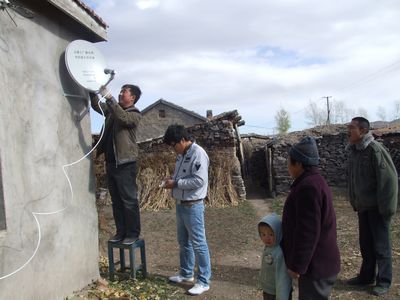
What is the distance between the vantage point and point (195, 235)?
4422 millimetres

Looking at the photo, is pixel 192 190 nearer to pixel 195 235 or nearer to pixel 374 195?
pixel 195 235

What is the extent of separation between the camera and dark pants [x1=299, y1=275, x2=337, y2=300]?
2.83 m

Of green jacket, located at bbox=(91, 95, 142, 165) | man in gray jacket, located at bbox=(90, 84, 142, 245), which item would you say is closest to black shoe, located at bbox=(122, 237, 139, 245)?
man in gray jacket, located at bbox=(90, 84, 142, 245)

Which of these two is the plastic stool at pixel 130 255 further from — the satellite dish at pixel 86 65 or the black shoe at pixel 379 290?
the black shoe at pixel 379 290

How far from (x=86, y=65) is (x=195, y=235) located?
7.20 feet

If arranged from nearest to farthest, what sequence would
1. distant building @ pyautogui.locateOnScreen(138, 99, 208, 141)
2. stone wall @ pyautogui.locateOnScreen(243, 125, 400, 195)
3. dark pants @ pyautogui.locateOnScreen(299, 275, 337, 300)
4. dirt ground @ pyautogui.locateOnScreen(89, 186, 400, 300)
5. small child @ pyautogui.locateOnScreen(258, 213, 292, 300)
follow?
1. dark pants @ pyautogui.locateOnScreen(299, 275, 337, 300)
2. small child @ pyautogui.locateOnScreen(258, 213, 292, 300)
3. dirt ground @ pyautogui.locateOnScreen(89, 186, 400, 300)
4. stone wall @ pyautogui.locateOnScreen(243, 125, 400, 195)
5. distant building @ pyautogui.locateOnScreen(138, 99, 208, 141)

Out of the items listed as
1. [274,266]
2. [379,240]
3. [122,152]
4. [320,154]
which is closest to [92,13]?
[122,152]

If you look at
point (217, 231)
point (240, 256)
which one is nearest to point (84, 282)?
point (240, 256)

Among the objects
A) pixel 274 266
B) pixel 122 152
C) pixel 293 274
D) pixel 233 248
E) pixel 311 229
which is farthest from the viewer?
pixel 233 248

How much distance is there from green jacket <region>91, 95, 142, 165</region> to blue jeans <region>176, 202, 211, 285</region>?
871 mm

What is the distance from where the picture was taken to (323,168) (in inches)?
546

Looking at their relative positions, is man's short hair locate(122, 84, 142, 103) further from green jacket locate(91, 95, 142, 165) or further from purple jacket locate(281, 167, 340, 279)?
purple jacket locate(281, 167, 340, 279)

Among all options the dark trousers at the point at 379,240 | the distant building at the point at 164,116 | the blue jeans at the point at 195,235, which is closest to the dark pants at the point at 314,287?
the blue jeans at the point at 195,235

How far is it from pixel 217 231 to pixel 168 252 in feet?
5.86
